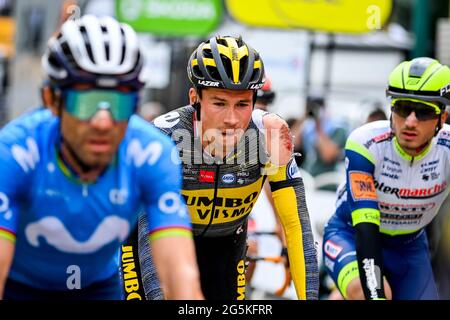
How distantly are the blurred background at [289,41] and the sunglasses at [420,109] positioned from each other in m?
6.57

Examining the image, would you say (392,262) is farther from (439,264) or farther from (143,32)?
(143,32)

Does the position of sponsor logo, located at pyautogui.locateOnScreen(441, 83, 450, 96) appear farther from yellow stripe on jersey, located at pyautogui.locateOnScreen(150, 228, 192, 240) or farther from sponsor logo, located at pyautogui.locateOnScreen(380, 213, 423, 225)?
yellow stripe on jersey, located at pyautogui.locateOnScreen(150, 228, 192, 240)

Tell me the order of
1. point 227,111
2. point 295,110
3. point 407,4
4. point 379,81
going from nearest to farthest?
point 227,111 → point 295,110 → point 379,81 → point 407,4

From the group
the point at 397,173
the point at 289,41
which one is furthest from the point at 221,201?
the point at 289,41

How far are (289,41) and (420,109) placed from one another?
11702mm

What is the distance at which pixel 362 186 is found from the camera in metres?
6.40

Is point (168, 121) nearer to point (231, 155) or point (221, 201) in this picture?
point (231, 155)

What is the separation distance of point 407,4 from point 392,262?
13747mm

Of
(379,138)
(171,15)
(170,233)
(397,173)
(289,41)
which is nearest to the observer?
(170,233)

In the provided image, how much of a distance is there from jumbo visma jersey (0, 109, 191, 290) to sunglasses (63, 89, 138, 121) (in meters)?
0.19

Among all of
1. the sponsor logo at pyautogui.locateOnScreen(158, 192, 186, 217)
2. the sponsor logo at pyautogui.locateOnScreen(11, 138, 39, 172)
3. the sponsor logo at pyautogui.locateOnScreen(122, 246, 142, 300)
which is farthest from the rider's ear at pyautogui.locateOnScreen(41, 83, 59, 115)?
the sponsor logo at pyautogui.locateOnScreen(122, 246, 142, 300)

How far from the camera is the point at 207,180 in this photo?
586 centimetres

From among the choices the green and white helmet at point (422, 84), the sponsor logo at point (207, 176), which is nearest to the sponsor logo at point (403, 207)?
the green and white helmet at point (422, 84)
